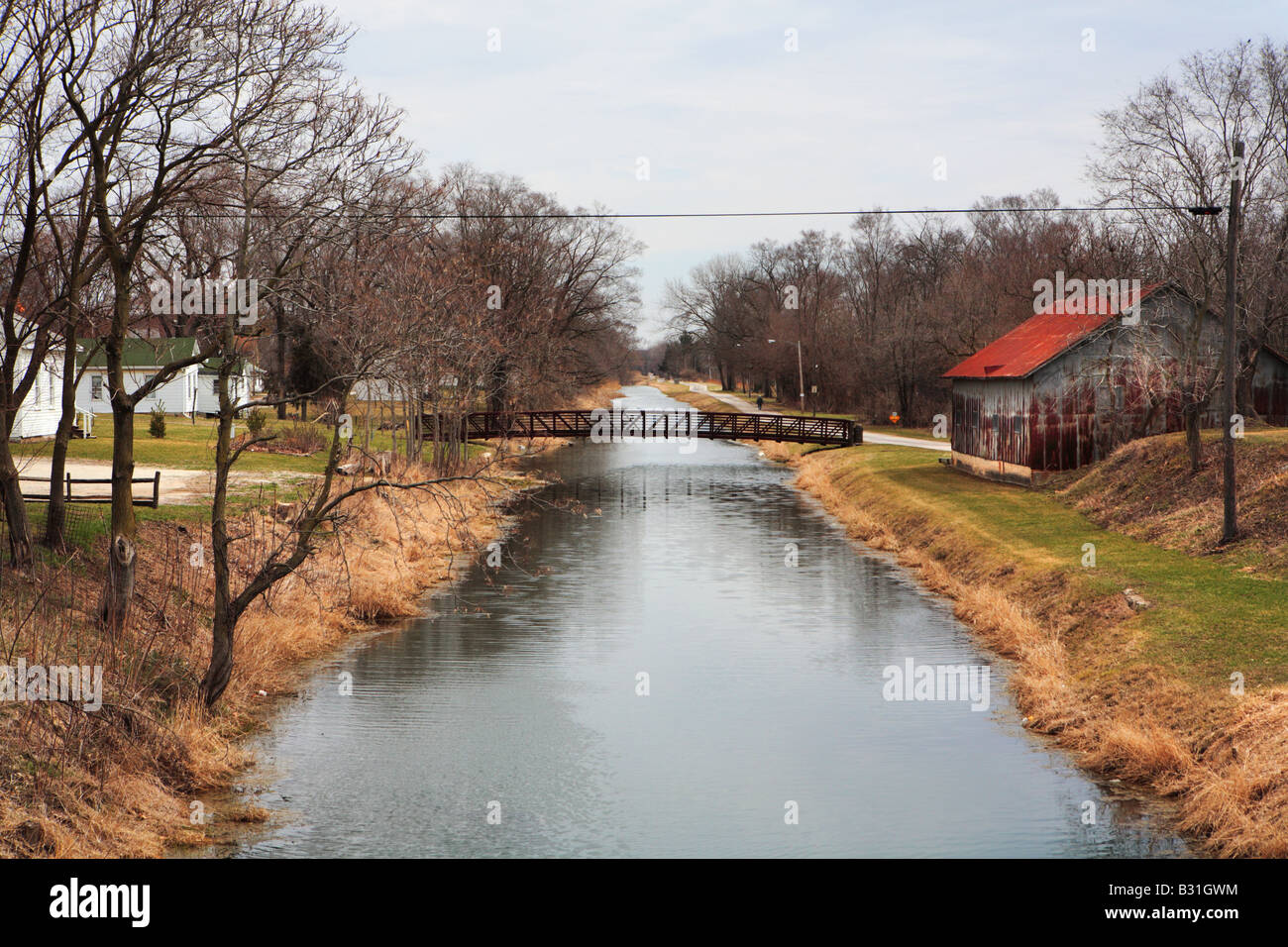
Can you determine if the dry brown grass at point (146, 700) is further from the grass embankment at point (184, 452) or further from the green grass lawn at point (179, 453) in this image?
the green grass lawn at point (179, 453)

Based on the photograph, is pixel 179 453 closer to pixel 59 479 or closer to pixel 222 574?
pixel 59 479

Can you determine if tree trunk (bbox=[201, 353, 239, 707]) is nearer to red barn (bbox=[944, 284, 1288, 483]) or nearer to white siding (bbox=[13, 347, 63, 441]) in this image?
red barn (bbox=[944, 284, 1288, 483])

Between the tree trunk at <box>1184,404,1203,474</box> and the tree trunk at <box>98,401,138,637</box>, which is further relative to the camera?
the tree trunk at <box>1184,404,1203,474</box>

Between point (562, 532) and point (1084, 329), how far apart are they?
54.8 feet

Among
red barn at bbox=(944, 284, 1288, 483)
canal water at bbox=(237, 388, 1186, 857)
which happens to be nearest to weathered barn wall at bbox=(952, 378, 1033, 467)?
red barn at bbox=(944, 284, 1288, 483)

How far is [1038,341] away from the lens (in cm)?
4006

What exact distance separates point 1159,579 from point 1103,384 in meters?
15.1

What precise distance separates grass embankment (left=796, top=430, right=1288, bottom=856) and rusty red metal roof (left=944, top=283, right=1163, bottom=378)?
3.62 meters

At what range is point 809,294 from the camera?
354 ft

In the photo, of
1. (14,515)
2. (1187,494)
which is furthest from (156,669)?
(1187,494)

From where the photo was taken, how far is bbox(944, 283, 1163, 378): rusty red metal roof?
36375 mm
